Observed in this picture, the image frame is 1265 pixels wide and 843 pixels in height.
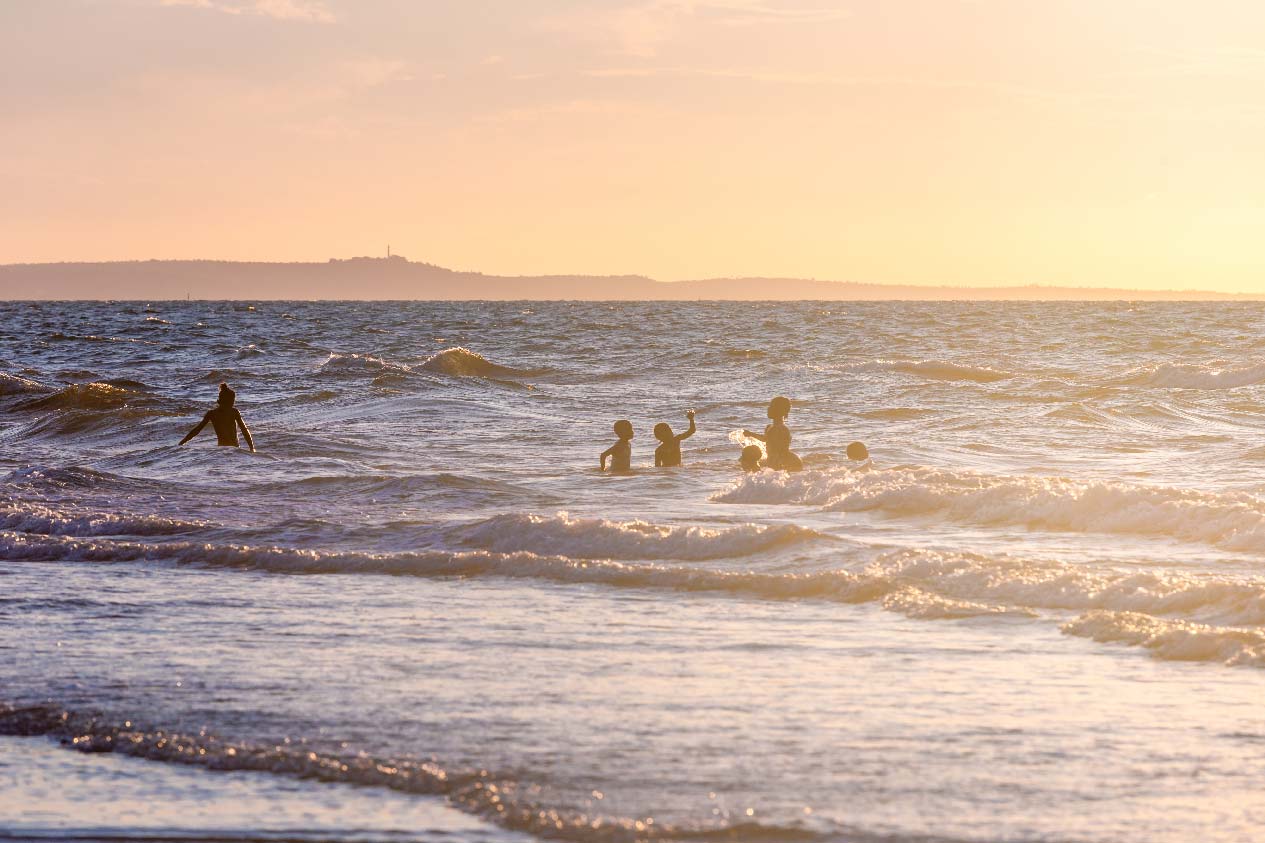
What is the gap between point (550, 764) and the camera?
614 centimetres

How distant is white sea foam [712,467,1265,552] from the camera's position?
13094mm

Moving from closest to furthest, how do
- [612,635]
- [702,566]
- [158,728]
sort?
1. [158,728]
2. [612,635]
3. [702,566]

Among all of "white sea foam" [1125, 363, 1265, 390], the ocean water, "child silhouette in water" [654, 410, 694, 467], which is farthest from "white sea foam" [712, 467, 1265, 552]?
"white sea foam" [1125, 363, 1265, 390]

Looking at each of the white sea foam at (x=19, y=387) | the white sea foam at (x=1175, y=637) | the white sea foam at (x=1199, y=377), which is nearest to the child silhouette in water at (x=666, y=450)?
the white sea foam at (x=1175, y=637)

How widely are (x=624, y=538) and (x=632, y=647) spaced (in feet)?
13.4

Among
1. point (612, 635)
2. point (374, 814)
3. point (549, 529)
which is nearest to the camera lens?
point (374, 814)

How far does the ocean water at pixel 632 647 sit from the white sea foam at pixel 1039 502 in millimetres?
64

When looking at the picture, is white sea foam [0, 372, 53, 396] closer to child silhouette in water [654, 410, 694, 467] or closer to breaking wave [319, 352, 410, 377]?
breaking wave [319, 352, 410, 377]

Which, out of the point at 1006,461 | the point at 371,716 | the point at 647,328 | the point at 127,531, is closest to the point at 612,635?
the point at 371,716

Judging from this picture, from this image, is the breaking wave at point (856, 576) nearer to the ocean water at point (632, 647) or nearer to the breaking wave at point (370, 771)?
the ocean water at point (632, 647)

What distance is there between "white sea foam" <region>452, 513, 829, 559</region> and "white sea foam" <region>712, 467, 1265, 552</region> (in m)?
2.83

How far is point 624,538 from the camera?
12.4 metres

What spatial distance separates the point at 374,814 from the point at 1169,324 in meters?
81.1

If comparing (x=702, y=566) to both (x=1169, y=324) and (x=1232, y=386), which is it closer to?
(x=1232, y=386)
